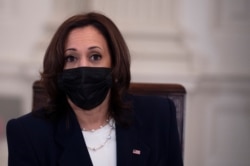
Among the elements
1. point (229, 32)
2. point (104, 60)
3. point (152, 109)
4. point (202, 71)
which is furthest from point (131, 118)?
point (229, 32)

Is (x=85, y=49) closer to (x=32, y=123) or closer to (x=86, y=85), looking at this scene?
(x=86, y=85)

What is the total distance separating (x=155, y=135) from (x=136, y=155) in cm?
13

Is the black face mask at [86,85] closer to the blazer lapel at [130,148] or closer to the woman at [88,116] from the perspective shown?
the woman at [88,116]

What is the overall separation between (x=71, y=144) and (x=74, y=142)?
0.04 ft

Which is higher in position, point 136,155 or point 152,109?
point 152,109

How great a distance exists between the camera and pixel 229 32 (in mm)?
2229

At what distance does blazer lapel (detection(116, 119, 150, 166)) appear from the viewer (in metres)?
1.40

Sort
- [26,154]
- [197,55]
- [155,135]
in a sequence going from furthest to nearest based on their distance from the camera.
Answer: [197,55] → [155,135] → [26,154]

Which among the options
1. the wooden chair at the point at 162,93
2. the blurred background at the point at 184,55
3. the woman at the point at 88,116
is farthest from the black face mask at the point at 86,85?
the blurred background at the point at 184,55

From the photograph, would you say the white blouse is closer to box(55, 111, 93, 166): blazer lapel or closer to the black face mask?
box(55, 111, 93, 166): blazer lapel

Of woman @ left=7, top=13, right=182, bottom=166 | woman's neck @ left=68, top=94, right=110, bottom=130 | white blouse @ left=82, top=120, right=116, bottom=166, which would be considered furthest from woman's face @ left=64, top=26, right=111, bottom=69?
white blouse @ left=82, top=120, right=116, bottom=166

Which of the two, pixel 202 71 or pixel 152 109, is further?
pixel 202 71

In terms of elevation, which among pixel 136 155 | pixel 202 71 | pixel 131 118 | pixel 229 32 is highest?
pixel 229 32

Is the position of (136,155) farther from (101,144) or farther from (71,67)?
(71,67)
